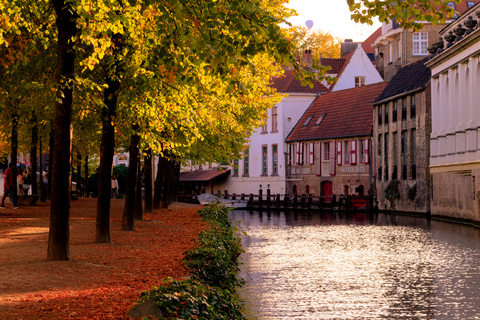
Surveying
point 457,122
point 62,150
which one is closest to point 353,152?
point 457,122

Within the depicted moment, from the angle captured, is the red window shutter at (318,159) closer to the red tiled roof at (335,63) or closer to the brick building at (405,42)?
the brick building at (405,42)

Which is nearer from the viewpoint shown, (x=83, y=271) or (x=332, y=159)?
(x=83, y=271)

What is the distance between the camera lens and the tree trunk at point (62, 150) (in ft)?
42.1

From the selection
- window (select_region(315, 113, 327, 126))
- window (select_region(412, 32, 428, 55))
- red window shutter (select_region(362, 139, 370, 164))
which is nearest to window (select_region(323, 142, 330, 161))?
window (select_region(315, 113, 327, 126))

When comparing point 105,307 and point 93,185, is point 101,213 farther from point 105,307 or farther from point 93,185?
point 93,185

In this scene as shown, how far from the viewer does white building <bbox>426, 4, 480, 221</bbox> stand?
3859 centimetres

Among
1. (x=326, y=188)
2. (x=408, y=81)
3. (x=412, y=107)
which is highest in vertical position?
(x=408, y=81)

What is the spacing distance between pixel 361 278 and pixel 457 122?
1156 inches

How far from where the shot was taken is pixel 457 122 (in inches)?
1689

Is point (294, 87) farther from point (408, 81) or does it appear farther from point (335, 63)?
point (408, 81)

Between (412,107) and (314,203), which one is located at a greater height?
(412,107)

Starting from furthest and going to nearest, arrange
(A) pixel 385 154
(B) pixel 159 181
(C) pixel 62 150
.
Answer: (A) pixel 385 154, (B) pixel 159 181, (C) pixel 62 150

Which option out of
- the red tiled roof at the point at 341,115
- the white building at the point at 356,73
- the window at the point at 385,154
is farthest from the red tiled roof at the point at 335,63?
the window at the point at 385,154

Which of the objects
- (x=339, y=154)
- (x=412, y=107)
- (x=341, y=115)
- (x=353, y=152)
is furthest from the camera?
(x=341, y=115)
